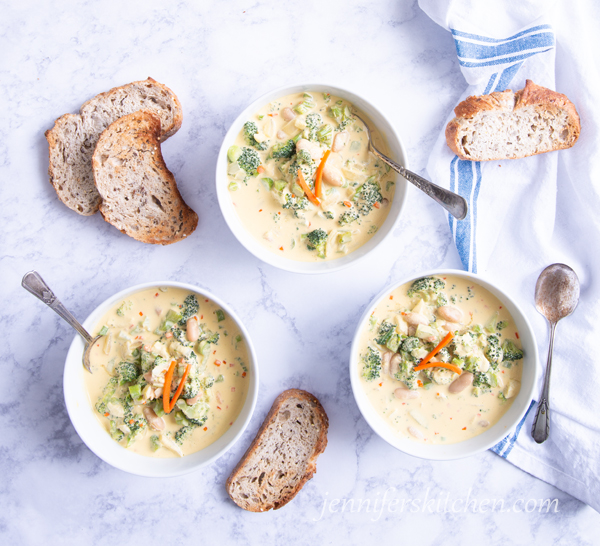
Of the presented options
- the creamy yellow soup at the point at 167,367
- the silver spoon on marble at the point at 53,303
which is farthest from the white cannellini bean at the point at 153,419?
the silver spoon on marble at the point at 53,303

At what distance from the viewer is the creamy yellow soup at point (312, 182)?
9.04 ft

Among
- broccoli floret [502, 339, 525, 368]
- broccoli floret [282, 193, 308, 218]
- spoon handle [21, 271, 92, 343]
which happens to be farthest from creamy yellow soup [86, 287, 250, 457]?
broccoli floret [502, 339, 525, 368]

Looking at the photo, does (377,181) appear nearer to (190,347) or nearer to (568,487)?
(190,347)

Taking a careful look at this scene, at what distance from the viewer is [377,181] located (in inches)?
112

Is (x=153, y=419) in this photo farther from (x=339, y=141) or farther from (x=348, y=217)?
(x=339, y=141)

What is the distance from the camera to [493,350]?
109 inches

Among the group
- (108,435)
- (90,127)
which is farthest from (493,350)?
(90,127)

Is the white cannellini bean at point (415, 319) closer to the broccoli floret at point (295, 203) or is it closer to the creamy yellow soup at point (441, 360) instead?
the creamy yellow soup at point (441, 360)

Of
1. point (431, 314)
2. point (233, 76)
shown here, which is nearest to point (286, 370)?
point (431, 314)

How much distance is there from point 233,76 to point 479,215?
76.8 inches

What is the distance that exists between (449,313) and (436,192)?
2.42 ft

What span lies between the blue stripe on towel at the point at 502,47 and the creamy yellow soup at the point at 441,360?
150 cm

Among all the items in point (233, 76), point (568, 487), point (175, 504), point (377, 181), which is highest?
point (233, 76)

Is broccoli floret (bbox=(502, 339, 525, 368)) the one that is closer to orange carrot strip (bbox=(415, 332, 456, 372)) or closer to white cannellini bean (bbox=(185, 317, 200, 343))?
orange carrot strip (bbox=(415, 332, 456, 372))
